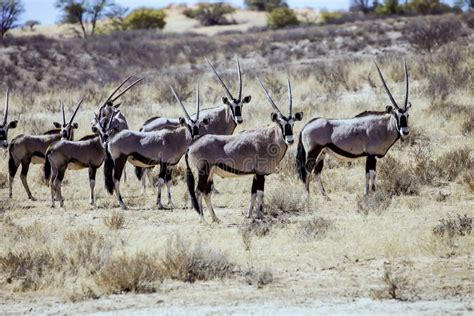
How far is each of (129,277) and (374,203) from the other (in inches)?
209

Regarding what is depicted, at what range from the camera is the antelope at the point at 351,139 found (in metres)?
14.6

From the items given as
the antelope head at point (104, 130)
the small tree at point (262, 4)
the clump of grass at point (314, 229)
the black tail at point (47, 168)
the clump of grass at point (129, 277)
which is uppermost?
the small tree at point (262, 4)

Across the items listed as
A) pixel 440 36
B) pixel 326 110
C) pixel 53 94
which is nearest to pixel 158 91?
pixel 53 94

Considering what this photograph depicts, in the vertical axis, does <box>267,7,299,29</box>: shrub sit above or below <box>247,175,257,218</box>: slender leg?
above

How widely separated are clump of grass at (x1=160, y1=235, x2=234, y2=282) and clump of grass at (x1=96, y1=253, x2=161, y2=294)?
0.15m

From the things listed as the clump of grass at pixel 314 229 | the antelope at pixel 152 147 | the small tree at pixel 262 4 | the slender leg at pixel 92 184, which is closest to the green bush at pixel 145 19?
the small tree at pixel 262 4

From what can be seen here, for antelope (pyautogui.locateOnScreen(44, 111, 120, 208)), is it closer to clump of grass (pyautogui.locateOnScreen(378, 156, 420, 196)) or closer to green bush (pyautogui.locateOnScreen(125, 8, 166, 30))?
clump of grass (pyautogui.locateOnScreen(378, 156, 420, 196))

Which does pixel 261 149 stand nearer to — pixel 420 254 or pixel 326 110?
pixel 420 254

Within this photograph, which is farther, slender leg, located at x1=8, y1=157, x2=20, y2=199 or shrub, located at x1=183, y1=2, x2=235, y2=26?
shrub, located at x1=183, y1=2, x2=235, y2=26

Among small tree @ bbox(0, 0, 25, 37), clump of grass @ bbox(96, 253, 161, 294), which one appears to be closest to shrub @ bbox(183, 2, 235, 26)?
small tree @ bbox(0, 0, 25, 37)

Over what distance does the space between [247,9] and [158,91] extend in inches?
2596

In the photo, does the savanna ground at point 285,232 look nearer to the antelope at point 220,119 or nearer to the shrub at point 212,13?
the antelope at point 220,119

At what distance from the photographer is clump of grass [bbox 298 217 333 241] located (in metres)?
10.9

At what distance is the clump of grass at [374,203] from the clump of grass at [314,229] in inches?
51.3
